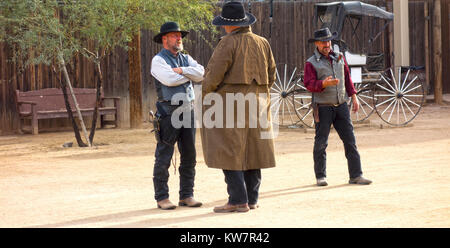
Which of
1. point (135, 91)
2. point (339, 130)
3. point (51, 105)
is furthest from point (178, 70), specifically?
point (51, 105)

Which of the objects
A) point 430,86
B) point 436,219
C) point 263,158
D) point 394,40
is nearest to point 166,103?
point 263,158

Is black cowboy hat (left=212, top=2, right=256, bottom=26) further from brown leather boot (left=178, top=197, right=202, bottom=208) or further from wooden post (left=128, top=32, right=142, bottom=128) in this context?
wooden post (left=128, top=32, right=142, bottom=128)

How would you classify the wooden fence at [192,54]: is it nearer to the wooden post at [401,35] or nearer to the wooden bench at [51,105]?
the wooden bench at [51,105]

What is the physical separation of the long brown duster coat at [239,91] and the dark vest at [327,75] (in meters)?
1.78

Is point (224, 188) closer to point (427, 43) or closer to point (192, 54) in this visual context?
point (192, 54)

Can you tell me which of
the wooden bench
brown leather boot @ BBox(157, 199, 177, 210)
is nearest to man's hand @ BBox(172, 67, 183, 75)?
brown leather boot @ BBox(157, 199, 177, 210)

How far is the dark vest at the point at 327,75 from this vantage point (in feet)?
29.2

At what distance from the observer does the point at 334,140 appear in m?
13.4

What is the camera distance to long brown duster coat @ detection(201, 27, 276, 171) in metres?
7.02

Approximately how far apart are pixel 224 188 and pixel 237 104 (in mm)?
1908

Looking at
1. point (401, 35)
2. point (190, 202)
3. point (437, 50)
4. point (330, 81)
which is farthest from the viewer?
point (437, 50)

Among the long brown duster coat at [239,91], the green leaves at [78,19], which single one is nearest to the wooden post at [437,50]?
the green leaves at [78,19]

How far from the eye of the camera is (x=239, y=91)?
7078 millimetres

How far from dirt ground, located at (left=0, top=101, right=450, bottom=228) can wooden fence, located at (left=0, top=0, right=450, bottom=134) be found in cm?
199
